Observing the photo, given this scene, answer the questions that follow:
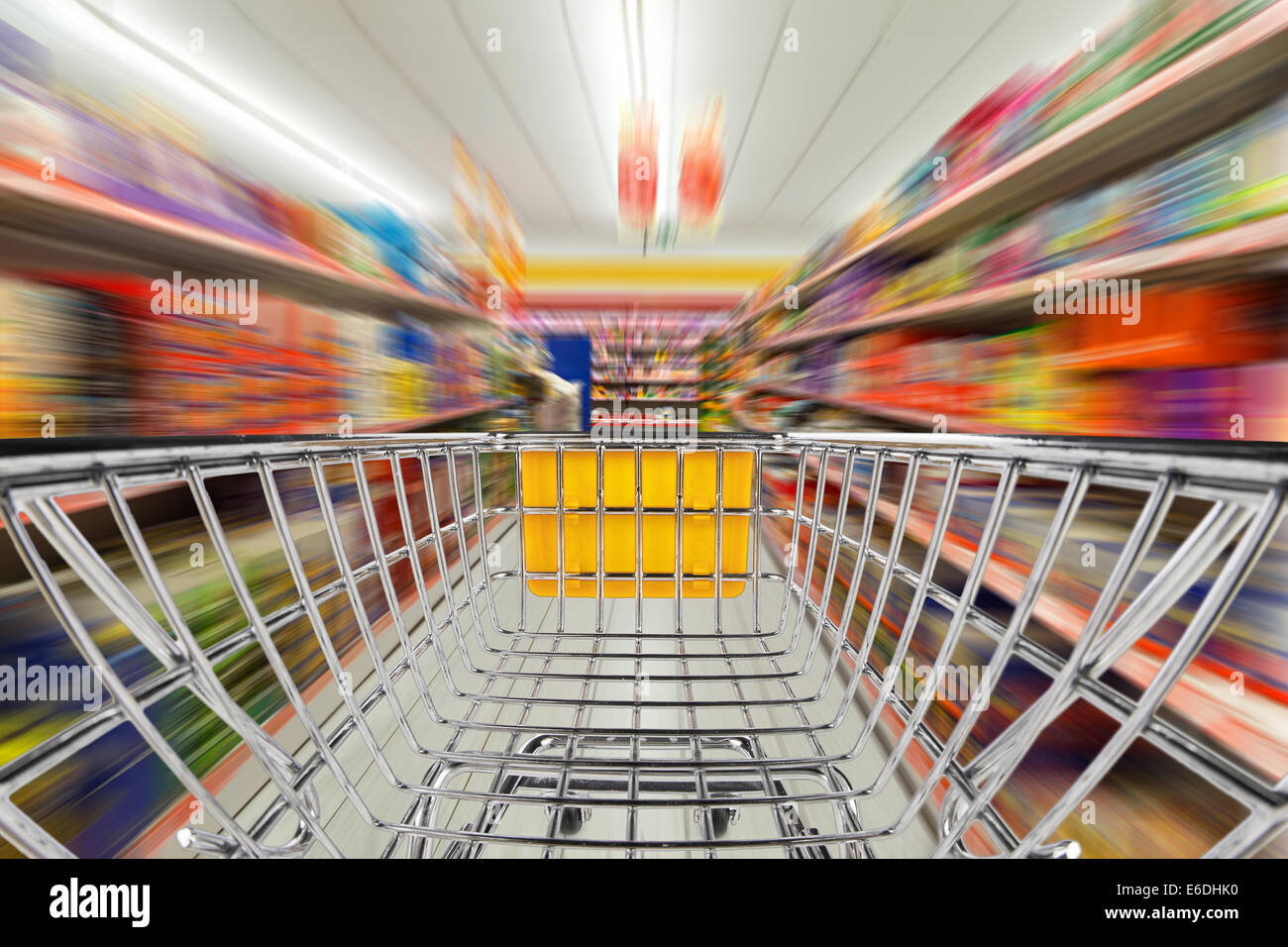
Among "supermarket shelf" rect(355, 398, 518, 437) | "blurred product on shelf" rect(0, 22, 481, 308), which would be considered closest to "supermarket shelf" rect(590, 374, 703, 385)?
"supermarket shelf" rect(355, 398, 518, 437)

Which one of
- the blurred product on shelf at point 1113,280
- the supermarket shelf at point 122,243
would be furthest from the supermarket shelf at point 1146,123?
the supermarket shelf at point 122,243

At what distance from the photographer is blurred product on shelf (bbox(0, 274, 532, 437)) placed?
0.87 meters

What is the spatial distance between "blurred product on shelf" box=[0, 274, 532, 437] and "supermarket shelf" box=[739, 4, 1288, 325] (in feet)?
6.72

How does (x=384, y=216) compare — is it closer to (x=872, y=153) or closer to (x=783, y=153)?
(x=783, y=153)

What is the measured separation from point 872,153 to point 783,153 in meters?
0.58

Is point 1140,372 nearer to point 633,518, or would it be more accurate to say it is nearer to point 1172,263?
point 1172,263

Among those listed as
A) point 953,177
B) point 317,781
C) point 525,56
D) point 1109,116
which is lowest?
point 317,781

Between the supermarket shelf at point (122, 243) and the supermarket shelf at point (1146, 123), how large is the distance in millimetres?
1910

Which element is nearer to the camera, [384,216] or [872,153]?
[384,216]

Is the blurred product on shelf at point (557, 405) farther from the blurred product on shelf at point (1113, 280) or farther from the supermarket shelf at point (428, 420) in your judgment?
the blurred product on shelf at point (1113, 280)

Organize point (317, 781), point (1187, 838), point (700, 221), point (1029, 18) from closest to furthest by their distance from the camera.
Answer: point (1187, 838)
point (317, 781)
point (1029, 18)
point (700, 221)

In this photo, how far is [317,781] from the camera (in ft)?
3.29
